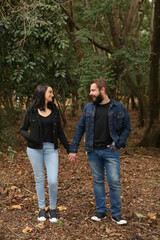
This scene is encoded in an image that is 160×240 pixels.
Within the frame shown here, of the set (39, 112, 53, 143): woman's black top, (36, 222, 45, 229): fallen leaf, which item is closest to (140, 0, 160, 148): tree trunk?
(39, 112, 53, 143): woman's black top

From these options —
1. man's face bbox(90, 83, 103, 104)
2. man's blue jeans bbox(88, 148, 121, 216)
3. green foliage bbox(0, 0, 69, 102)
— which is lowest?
man's blue jeans bbox(88, 148, 121, 216)

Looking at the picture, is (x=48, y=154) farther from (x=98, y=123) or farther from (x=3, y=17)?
(x=3, y=17)

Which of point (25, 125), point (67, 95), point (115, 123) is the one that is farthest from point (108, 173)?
point (67, 95)

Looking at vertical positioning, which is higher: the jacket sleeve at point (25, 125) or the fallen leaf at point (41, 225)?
the jacket sleeve at point (25, 125)

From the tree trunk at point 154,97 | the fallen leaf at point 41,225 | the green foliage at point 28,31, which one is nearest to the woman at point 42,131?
the fallen leaf at point 41,225

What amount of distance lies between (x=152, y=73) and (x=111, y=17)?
110 inches

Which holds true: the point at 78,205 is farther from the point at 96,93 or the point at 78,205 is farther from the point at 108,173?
the point at 96,93

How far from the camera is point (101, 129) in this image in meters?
4.28

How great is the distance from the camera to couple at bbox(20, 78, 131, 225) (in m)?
4.24

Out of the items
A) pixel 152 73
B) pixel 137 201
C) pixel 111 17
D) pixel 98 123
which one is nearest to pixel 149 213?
pixel 137 201

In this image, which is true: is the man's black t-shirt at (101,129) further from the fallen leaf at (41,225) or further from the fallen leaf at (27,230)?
the fallen leaf at (27,230)

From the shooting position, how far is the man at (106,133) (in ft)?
13.9

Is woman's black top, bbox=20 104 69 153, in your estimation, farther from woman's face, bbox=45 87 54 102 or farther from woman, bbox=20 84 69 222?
woman's face, bbox=45 87 54 102

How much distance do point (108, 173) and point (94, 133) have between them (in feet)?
2.00
